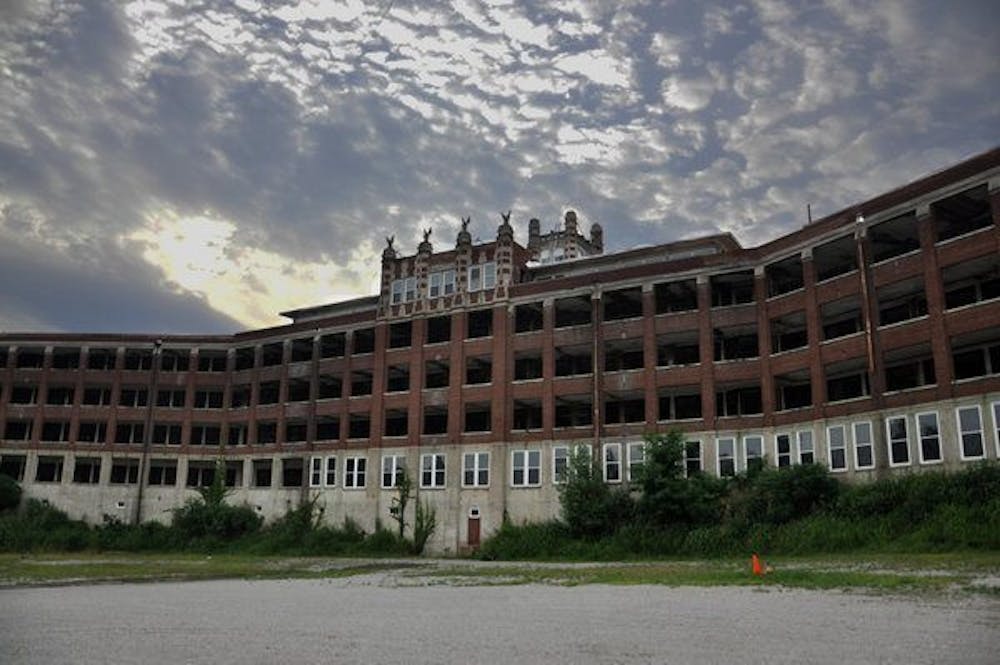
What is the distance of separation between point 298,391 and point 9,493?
23054 millimetres

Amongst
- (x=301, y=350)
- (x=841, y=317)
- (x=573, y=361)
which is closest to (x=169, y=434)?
(x=301, y=350)

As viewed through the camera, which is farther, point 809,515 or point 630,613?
point 809,515

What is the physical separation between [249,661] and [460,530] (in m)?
43.0

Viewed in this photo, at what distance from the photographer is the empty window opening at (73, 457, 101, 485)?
226 ft

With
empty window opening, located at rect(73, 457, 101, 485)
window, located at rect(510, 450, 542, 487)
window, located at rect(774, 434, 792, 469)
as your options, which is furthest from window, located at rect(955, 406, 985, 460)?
empty window opening, located at rect(73, 457, 101, 485)

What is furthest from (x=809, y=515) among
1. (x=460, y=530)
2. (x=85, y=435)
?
(x=85, y=435)

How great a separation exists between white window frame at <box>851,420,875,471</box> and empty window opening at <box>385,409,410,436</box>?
2967cm

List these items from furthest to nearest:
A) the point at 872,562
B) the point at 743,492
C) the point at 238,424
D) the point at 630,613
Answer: the point at 238,424, the point at 743,492, the point at 872,562, the point at 630,613

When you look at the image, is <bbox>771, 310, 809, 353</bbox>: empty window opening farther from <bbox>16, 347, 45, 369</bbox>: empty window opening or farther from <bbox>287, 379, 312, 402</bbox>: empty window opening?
<bbox>16, 347, 45, 369</bbox>: empty window opening

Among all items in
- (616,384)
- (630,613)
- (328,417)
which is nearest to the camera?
(630,613)

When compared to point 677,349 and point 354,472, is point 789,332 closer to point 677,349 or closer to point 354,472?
point 677,349

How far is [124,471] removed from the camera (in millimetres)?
69750

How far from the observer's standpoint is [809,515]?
39.1 meters

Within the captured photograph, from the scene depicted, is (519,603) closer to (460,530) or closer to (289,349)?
(460,530)
